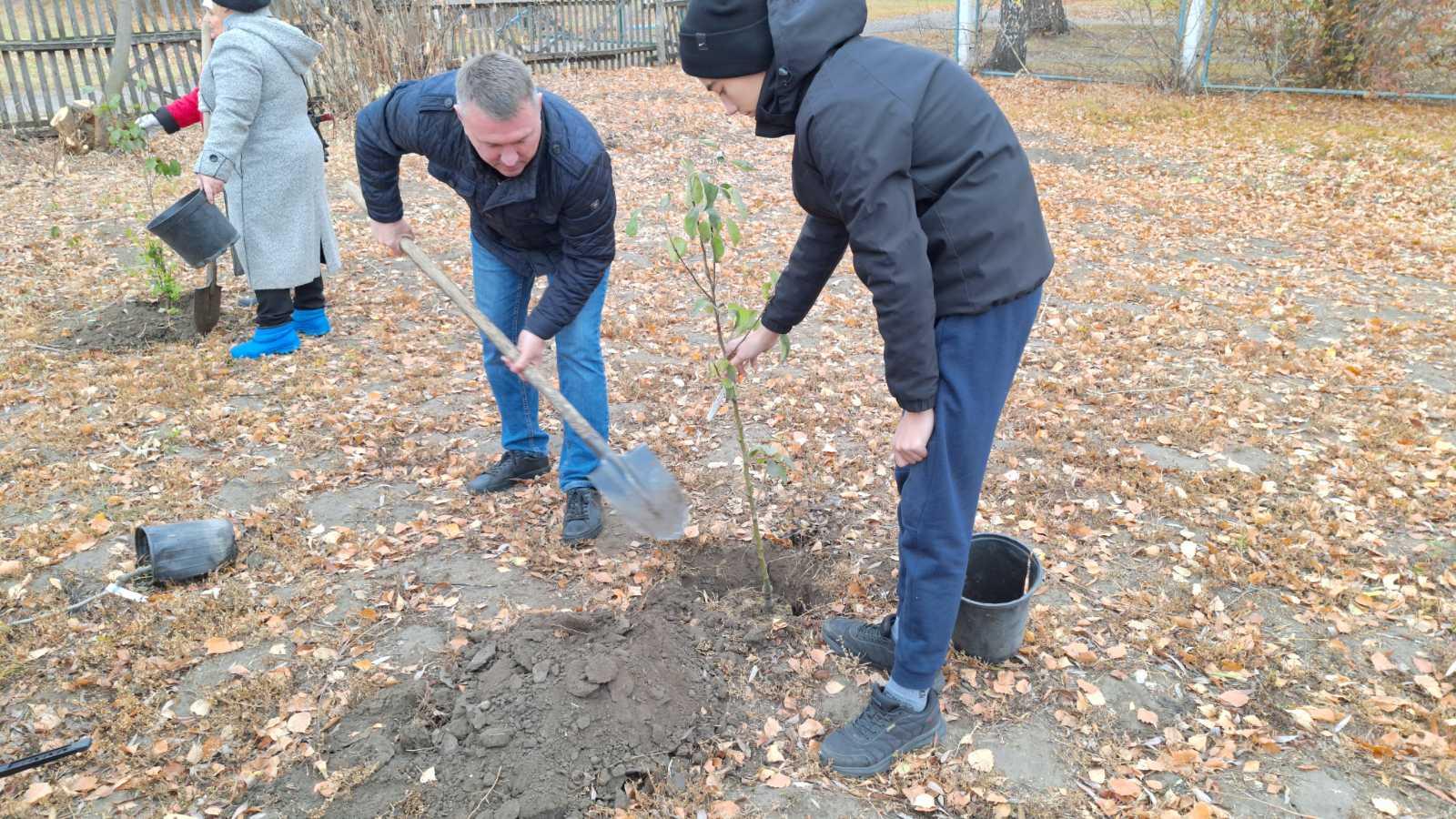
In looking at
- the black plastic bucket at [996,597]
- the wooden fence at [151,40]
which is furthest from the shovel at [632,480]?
the wooden fence at [151,40]

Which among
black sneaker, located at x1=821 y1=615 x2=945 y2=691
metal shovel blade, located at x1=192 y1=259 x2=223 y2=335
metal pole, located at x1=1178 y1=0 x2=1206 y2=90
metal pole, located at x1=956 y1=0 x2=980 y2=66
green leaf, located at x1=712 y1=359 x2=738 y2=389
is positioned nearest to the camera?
green leaf, located at x1=712 y1=359 x2=738 y2=389

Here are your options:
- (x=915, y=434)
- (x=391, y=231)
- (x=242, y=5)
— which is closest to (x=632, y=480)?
(x=915, y=434)

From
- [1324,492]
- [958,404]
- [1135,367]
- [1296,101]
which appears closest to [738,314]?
[958,404]

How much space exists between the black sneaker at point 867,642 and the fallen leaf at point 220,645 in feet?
6.06

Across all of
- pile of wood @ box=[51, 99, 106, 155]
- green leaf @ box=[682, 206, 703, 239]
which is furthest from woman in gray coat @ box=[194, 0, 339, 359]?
pile of wood @ box=[51, 99, 106, 155]

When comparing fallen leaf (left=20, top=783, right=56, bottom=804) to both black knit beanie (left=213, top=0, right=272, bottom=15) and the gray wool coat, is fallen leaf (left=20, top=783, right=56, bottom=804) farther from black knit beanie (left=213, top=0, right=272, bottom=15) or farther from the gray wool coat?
black knit beanie (left=213, top=0, right=272, bottom=15)

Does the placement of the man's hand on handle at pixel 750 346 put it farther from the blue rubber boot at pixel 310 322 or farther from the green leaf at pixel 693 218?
the blue rubber boot at pixel 310 322

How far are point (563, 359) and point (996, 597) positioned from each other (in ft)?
5.53

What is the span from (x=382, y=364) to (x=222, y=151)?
1272mm

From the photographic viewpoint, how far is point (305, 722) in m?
2.54

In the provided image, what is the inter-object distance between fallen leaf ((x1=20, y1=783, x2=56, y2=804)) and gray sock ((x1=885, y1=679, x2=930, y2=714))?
7.20 ft

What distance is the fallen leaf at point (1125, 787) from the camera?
236 cm

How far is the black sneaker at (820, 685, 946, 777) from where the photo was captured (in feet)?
7.93

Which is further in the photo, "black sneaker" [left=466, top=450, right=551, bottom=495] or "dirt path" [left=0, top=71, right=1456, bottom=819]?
"black sneaker" [left=466, top=450, right=551, bottom=495]
